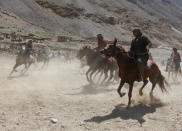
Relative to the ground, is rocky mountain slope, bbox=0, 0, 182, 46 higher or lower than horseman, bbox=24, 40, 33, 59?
higher

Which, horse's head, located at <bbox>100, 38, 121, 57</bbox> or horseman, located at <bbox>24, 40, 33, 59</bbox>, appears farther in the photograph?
horseman, located at <bbox>24, 40, 33, 59</bbox>

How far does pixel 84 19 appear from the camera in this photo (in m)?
91.8

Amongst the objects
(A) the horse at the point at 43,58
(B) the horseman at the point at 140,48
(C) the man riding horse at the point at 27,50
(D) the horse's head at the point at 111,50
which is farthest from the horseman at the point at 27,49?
(B) the horseman at the point at 140,48

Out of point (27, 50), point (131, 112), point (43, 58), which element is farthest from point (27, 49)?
point (131, 112)

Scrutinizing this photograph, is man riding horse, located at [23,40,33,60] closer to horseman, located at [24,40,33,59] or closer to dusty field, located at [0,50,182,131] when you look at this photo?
horseman, located at [24,40,33,59]

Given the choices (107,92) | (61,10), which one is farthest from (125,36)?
(107,92)

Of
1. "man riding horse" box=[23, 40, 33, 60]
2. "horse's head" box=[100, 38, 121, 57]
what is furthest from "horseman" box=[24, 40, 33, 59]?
"horse's head" box=[100, 38, 121, 57]

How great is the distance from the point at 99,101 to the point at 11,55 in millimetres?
20557

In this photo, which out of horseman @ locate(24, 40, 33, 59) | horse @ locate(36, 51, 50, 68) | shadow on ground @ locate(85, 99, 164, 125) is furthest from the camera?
horse @ locate(36, 51, 50, 68)

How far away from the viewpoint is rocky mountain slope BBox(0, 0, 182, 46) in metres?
78.2

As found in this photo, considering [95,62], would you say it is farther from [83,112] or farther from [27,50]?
[83,112]

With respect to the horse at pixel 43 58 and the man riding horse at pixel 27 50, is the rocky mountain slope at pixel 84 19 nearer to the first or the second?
the horse at pixel 43 58

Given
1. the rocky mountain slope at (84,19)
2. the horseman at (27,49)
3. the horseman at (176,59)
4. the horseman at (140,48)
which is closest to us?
the horseman at (140,48)

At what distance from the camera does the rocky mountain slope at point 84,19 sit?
7819cm
